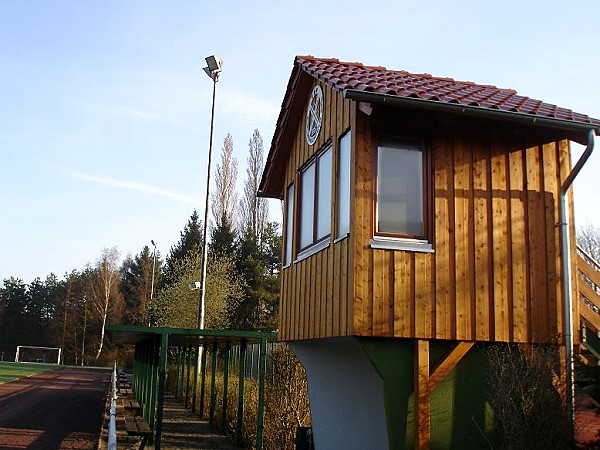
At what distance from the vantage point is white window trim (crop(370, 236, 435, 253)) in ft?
25.3

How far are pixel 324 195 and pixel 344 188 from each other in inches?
45.4

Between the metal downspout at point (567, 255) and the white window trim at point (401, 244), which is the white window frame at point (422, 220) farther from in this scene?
the metal downspout at point (567, 255)

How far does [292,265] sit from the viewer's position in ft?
36.4

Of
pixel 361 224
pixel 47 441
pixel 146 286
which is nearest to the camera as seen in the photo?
pixel 361 224

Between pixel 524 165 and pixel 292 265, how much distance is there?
13.9 feet

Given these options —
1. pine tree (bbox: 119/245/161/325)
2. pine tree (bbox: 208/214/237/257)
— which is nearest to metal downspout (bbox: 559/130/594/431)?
pine tree (bbox: 208/214/237/257)

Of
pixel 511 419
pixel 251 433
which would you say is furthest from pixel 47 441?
pixel 511 419

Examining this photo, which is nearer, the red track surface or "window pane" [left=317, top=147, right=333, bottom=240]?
"window pane" [left=317, top=147, right=333, bottom=240]

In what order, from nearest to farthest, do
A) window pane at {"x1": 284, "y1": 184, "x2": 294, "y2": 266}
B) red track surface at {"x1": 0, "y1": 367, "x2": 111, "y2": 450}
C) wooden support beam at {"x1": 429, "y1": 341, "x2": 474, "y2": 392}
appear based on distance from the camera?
wooden support beam at {"x1": 429, "y1": 341, "x2": 474, "y2": 392}, window pane at {"x1": 284, "y1": 184, "x2": 294, "y2": 266}, red track surface at {"x1": 0, "y1": 367, "x2": 111, "y2": 450}

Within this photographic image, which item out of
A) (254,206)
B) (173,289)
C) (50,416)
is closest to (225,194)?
(254,206)

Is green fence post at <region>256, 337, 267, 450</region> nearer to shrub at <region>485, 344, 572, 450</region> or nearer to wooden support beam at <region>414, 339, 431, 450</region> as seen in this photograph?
wooden support beam at <region>414, 339, 431, 450</region>

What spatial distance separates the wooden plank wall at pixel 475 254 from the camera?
765 centimetres

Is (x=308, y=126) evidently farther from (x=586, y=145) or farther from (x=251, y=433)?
(x=251, y=433)

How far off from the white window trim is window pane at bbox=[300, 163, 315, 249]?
2.57 m
